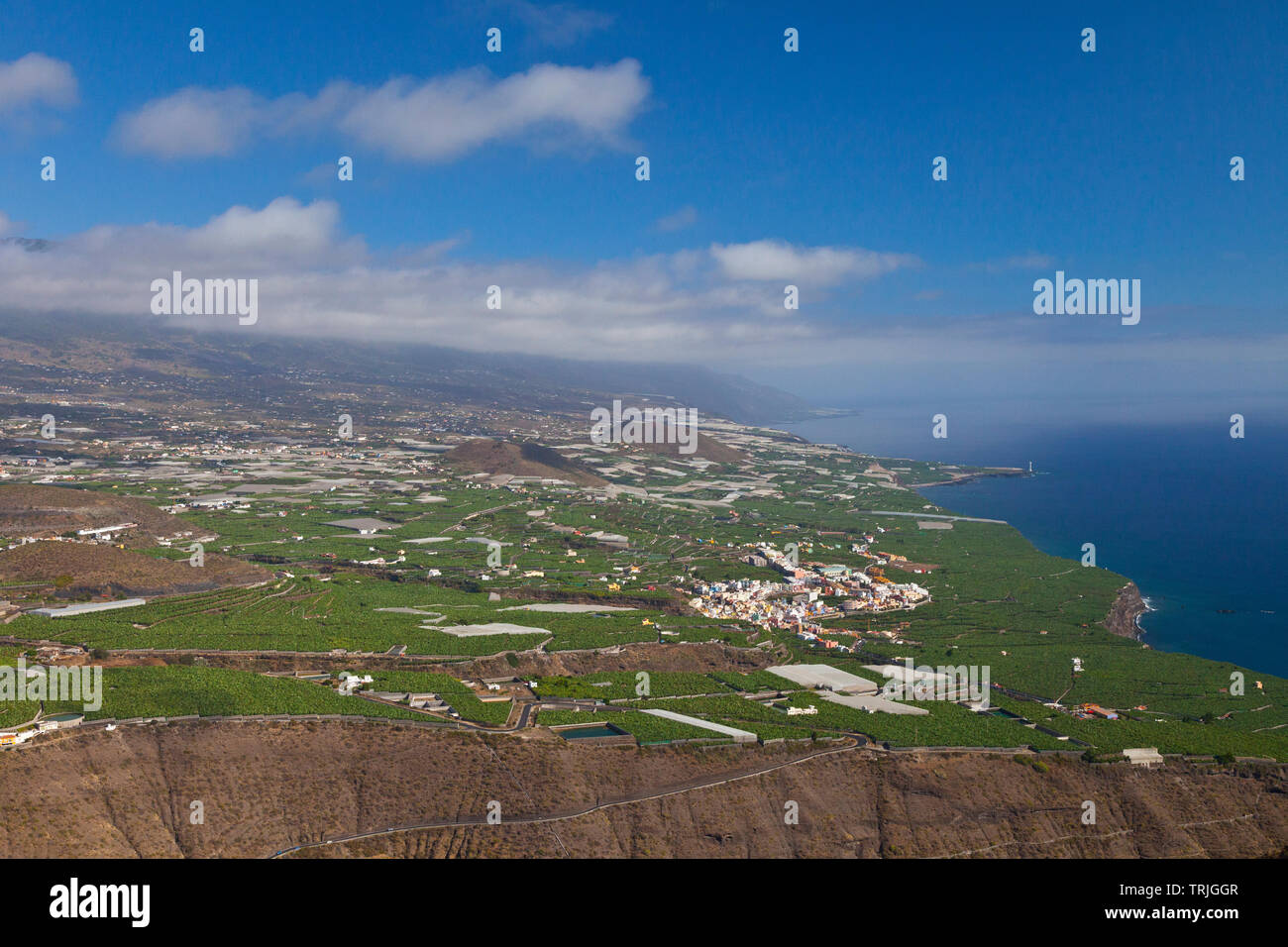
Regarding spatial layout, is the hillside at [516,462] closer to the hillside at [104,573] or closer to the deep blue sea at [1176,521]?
the deep blue sea at [1176,521]

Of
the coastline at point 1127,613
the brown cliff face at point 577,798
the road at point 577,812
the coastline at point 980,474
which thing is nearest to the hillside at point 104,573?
the brown cliff face at point 577,798

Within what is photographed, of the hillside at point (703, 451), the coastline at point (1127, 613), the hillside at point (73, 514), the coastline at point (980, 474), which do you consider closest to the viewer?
the coastline at point (1127, 613)

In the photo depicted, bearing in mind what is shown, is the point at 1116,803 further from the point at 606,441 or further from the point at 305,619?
the point at 606,441

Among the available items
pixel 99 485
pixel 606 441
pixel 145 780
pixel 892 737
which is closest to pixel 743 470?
pixel 606 441

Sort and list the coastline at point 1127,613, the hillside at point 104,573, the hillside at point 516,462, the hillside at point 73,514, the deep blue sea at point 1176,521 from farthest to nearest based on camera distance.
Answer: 1. the hillside at point 516,462
2. the hillside at point 73,514
3. the deep blue sea at point 1176,521
4. the coastline at point 1127,613
5. the hillside at point 104,573

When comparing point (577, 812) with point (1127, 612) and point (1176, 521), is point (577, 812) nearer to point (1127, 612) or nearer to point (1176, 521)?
point (1127, 612)

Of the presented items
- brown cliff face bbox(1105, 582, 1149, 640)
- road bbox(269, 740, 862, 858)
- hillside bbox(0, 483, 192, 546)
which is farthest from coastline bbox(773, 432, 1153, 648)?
hillside bbox(0, 483, 192, 546)

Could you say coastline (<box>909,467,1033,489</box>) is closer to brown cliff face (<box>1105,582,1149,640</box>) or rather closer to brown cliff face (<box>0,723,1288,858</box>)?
brown cliff face (<box>1105,582,1149,640</box>)
